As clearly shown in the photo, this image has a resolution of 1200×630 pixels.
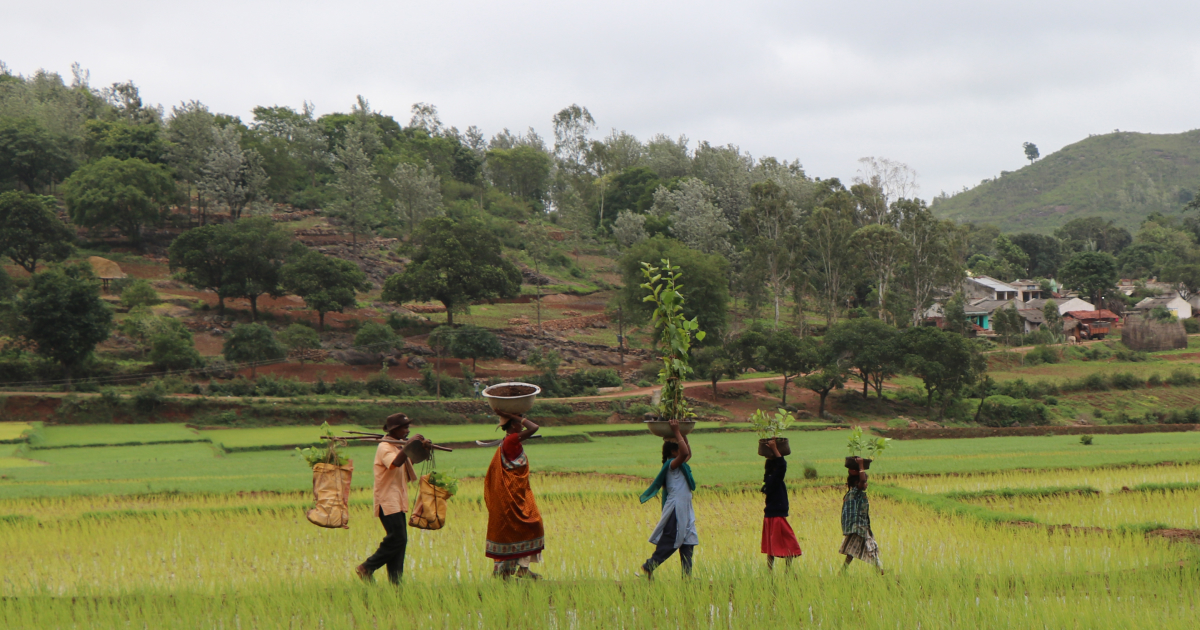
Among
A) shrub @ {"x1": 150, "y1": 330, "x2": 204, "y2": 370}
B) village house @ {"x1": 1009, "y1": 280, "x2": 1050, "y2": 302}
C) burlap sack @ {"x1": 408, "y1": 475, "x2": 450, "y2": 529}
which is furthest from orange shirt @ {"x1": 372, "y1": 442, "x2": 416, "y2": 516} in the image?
village house @ {"x1": 1009, "y1": 280, "x2": 1050, "y2": 302}

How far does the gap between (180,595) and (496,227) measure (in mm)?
70603

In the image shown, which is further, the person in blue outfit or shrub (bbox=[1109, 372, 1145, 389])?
shrub (bbox=[1109, 372, 1145, 389])

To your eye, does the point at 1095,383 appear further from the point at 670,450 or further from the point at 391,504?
the point at 391,504

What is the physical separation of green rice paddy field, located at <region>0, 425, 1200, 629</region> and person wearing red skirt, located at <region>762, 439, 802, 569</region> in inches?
13.4

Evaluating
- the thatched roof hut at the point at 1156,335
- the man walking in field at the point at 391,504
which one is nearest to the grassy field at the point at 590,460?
the man walking in field at the point at 391,504

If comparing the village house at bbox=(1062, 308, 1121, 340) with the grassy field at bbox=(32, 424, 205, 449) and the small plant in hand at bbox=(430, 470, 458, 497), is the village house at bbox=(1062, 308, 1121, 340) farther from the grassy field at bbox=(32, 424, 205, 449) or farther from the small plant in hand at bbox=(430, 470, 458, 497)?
the small plant in hand at bbox=(430, 470, 458, 497)

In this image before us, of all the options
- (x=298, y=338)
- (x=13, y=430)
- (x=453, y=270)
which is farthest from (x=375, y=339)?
(x=13, y=430)

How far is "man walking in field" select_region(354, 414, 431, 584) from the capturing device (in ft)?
26.7

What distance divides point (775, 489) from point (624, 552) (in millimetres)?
2594

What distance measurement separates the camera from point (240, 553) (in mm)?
10734

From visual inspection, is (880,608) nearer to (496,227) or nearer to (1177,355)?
(1177,355)

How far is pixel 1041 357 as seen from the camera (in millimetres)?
56469

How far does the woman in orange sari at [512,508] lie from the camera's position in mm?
7766

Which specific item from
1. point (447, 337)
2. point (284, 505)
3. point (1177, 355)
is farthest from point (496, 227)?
point (284, 505)
